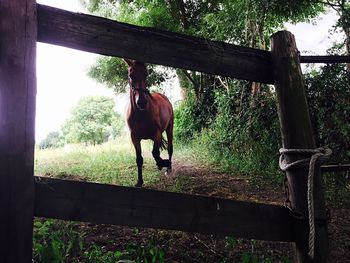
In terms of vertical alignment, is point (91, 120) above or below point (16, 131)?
above

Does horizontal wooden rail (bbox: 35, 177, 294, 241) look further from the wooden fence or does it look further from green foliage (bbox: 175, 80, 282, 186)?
green foliage (bbox: 175, 80, 282, 186)

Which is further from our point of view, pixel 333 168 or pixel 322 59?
pixel 322 59

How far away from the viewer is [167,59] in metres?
1.79

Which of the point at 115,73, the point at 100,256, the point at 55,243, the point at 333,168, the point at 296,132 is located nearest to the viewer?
the point at 296,132

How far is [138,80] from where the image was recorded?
5.00 meters

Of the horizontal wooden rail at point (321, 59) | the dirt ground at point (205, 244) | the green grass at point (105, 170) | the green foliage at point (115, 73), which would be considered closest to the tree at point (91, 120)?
the green foliage at point (115, 73)

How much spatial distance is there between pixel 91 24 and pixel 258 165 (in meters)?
6.13

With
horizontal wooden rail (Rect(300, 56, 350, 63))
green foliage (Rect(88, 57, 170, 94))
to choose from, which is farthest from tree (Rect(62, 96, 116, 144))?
horizontal wooden rail (Rect(300, 56, 350, 63))

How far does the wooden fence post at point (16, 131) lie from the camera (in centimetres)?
143

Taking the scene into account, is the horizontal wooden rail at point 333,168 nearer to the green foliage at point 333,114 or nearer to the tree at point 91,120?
the green foliage at point 333,114

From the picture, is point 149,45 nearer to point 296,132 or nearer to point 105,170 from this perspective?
point 296,132

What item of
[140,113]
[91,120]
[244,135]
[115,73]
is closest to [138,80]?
[140,113]

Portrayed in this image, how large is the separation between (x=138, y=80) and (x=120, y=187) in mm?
3492

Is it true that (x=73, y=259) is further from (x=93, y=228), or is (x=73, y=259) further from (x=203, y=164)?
(x=203, y=164)
